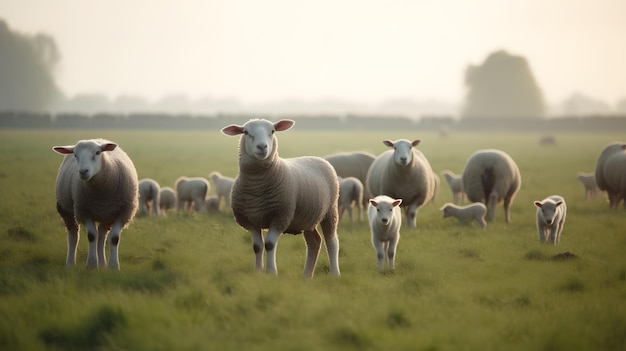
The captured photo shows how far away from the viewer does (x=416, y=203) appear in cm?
1319

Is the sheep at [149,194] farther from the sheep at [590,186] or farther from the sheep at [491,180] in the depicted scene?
the sheep at [590,186]

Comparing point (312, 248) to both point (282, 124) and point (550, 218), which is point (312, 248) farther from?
point (550, 218)

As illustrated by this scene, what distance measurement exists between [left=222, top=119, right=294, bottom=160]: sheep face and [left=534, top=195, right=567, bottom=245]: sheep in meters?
5.10

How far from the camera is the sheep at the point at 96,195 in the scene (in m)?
8.13

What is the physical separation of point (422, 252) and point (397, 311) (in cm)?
397

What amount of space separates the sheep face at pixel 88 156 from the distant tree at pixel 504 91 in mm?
107665

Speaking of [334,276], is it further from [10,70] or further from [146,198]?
[10,70]

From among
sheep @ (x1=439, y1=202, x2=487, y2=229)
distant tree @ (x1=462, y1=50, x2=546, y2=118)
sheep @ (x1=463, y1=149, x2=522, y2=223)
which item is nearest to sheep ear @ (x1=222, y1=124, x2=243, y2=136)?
sheep @ (x1=439, y1=202, x2=487, y2=229)

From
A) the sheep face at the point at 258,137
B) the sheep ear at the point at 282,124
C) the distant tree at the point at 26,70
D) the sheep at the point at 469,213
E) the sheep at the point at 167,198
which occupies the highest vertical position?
the distant tree at the point at 26,70

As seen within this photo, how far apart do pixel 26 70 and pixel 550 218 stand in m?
91.6

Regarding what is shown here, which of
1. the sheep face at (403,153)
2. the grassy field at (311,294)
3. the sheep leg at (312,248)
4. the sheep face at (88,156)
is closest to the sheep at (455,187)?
the grassy field at (311,294)

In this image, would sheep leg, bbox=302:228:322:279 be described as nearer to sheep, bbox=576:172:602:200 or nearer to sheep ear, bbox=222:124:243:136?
sheep ear, bbox=222:124:243:136

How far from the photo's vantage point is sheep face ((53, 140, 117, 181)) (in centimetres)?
785

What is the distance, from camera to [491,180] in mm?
14359
